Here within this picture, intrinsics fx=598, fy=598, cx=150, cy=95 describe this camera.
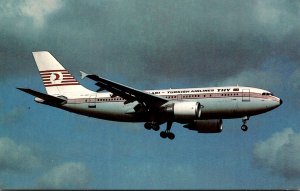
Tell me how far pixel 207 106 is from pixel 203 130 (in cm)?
630

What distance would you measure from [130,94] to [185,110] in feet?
19.7

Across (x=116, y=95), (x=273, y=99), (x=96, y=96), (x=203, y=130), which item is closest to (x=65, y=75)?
(x=96, y=96)

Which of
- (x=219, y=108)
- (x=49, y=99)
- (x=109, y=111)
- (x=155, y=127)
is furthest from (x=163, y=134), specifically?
(x=49, y=99)

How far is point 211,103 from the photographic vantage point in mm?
57469

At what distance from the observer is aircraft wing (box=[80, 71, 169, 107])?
55.0m

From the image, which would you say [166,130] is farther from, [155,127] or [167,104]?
[167,104]

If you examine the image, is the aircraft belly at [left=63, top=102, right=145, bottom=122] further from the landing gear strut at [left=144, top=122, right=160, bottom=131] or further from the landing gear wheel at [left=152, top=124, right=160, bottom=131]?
→ the landing gear wheel at [left=152, top=124, right=160, bottom=131]

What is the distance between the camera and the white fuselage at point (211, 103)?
57.1 meters

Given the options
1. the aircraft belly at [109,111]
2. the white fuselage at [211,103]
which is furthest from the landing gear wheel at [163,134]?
the aircraft belly at [109,111]

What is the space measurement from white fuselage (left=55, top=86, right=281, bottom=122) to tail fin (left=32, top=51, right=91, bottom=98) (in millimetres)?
4973

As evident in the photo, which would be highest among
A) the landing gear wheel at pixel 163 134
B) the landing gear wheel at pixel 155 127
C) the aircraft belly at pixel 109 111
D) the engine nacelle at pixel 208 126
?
the aircraft belly at pixel 109 111

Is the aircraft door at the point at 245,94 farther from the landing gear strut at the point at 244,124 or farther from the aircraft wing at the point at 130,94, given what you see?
the aircraft wing at the point at 130,94

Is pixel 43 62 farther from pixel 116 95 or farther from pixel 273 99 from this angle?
pixel 273 99

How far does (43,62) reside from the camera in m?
72.3
